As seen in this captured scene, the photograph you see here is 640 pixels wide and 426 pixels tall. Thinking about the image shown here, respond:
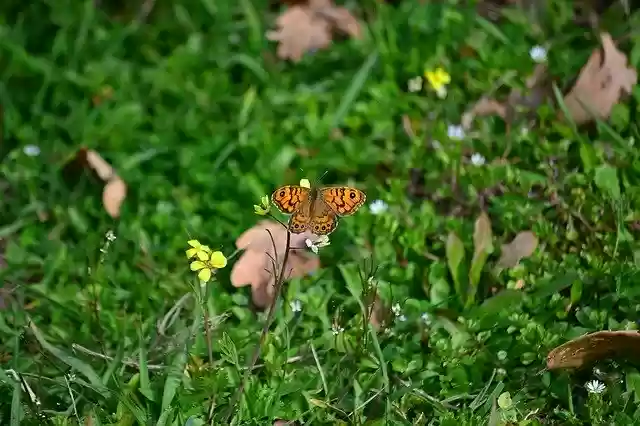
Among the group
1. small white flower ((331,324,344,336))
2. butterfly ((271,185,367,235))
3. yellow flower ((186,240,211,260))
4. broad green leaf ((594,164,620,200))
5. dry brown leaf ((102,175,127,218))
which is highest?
butterfly ((271,185,367,235))

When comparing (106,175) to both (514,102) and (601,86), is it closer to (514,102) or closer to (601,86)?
(514,102)

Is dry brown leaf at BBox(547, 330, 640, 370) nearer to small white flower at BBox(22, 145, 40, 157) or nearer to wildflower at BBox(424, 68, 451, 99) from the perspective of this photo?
wildflower at BBox(424, 68, 451, 99)

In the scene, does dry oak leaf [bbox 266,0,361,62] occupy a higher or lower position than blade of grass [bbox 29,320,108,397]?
higher

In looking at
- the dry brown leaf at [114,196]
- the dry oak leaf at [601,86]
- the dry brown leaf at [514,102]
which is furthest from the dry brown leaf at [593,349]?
the dry brown leaf at [114,196]

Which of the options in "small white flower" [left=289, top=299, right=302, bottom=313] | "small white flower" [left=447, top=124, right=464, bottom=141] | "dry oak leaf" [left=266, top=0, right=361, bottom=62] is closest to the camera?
"small white flower" [left=289, top=299, right=302, bottom=313]

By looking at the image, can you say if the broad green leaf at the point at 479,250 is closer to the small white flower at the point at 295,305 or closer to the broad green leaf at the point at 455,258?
the broad green leaf at the point at 455,258

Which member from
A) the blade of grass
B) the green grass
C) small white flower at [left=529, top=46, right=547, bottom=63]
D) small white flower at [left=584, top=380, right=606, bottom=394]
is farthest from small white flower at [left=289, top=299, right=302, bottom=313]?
small white flower at [left=529, top=46, right=547, bottom=63]

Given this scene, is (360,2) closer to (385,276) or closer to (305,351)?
(385,276)
